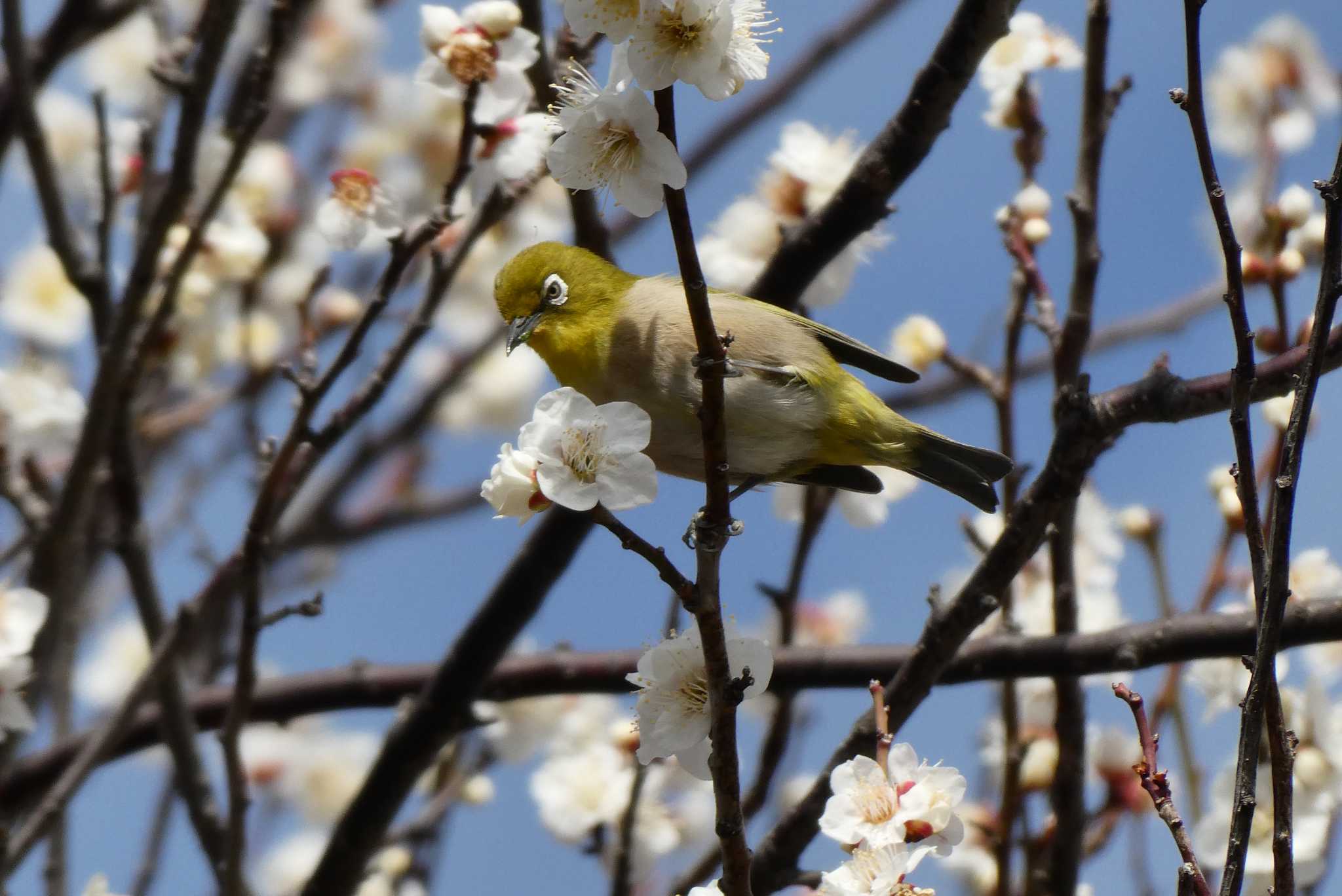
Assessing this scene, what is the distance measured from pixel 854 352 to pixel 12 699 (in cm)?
224

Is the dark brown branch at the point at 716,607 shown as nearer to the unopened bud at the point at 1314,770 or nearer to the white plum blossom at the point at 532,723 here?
the unopened bud at the point at 1314,770

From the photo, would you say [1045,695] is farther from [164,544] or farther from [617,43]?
[164,544]

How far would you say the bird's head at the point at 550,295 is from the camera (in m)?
3.56

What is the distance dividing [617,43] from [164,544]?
15.9 feet

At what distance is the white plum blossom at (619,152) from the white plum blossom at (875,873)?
1048 mm

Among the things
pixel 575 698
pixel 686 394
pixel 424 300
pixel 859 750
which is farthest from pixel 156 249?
pixel 575 698

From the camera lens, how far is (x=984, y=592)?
2785 mm

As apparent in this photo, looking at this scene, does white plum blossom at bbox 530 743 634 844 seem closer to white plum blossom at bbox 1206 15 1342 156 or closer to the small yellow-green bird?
the small yellow-green bird

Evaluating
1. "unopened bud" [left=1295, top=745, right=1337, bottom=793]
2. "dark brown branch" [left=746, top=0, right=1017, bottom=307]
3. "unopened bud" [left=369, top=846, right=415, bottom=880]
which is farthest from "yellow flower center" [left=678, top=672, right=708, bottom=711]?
"unopened bud" [left=369, top=846, right=415, bottom=880]

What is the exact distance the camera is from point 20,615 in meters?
3.14

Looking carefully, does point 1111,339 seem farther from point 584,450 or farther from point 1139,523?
point 584,450

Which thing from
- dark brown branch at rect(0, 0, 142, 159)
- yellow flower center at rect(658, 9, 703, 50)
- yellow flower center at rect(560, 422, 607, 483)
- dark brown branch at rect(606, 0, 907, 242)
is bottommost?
yellow flower center at rect(560, 422, 607, 483)

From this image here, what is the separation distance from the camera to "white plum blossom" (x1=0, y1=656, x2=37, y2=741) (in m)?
3.08

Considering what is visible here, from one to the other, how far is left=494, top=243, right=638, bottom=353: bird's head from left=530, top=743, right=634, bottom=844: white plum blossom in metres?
1.47
